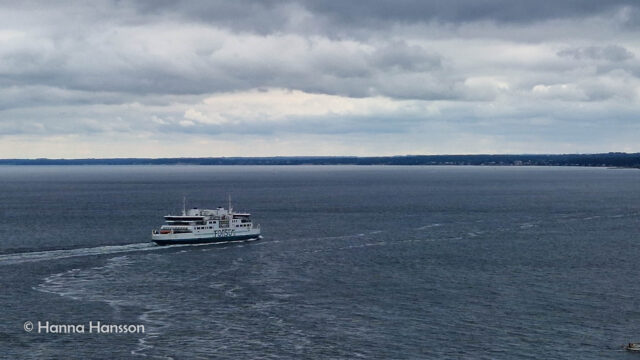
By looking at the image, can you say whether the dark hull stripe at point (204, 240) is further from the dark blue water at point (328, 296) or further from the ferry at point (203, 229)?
the dark blue water at point (328, 296)

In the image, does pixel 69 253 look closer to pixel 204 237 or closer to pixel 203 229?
pixel 204 237

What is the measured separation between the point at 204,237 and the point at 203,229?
1.76 metres

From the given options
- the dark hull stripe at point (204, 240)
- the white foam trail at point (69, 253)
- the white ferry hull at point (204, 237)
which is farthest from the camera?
the dark hull stripe at point (204, 240)

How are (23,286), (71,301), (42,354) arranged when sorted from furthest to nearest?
(23,286)
(71,301)
(42,354)

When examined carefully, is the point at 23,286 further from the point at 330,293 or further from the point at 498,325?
the point at 498,325

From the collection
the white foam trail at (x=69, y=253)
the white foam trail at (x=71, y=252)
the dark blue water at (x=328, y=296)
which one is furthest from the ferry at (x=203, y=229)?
the dark blue water at (x=328, y=296)

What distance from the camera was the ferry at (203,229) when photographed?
516 ft

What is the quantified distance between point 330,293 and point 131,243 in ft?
210

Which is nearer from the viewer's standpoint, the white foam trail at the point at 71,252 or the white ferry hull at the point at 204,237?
the white foam trail at the point at 71,252

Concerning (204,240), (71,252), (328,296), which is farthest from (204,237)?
(328,296)

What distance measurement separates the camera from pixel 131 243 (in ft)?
513

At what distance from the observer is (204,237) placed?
16238cm

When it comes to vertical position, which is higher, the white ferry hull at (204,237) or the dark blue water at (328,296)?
the white ferry hull at (204,237)

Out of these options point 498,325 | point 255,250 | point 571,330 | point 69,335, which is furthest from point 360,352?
point 255,250
